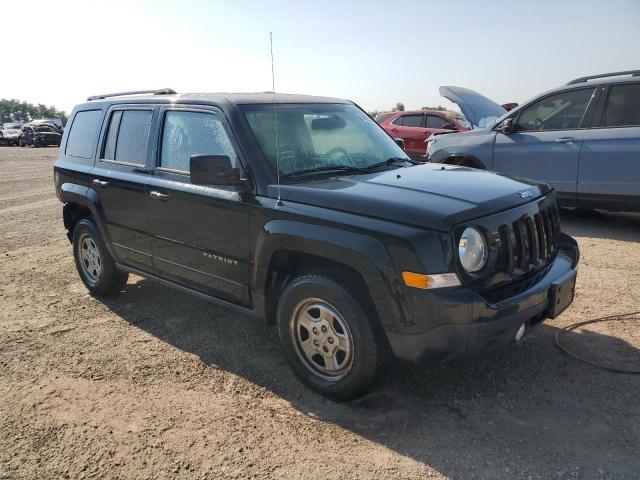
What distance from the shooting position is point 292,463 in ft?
8.93

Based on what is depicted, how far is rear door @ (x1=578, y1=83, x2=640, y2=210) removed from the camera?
6.65m

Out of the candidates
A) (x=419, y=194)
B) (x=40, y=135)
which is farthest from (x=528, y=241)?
(x=40, y=135)

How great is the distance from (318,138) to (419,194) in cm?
116

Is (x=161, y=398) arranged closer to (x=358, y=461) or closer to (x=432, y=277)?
(x=358, y=461)

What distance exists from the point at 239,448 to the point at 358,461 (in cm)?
63

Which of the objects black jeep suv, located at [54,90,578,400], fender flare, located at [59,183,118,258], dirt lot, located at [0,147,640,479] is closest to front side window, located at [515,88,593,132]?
dirt lot, located at [0,147,640,479]

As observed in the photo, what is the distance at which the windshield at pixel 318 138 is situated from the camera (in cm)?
369

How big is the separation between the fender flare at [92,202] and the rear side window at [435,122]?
10.8 m

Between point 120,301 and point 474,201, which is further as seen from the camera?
point 120,301

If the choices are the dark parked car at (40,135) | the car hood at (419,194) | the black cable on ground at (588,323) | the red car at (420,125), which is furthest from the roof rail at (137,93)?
the dark parked car at (40,135)

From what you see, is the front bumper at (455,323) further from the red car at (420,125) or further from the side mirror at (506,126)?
the red car at (420,125)

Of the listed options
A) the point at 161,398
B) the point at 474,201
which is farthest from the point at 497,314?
the point at 161,398

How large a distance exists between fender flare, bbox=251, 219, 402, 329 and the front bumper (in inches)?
4.1

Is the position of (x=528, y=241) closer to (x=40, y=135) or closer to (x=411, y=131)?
(x=411, y=131)
